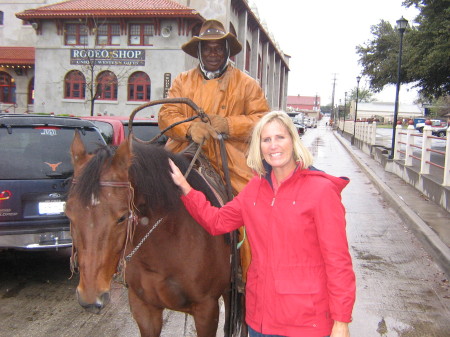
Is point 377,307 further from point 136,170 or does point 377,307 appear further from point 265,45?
point 265,45

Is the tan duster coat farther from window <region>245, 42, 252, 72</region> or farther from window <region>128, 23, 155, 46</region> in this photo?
window <region>245, 42, 252, 72</region>

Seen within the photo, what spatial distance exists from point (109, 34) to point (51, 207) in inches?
1067

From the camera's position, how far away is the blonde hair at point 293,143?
2.37 meters

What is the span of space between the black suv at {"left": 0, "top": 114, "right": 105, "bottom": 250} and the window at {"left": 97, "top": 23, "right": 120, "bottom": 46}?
2616 cm

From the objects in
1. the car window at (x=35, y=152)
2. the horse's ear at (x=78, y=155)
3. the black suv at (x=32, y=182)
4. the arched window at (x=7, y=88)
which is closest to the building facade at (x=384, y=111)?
the arched window at (x=7, y=88)

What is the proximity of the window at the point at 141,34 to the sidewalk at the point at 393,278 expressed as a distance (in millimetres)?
22420

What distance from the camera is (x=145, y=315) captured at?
303cm

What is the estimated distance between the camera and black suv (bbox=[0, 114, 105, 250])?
4957mm

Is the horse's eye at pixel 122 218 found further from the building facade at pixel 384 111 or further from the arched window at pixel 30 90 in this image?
the building facade at pixel 384 111

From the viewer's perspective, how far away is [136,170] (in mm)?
2443

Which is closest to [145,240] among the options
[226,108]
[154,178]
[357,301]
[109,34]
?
[154,178]

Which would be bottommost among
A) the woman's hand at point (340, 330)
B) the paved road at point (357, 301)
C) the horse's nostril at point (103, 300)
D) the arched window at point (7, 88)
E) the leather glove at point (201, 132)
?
the paved road at point (357, 301)

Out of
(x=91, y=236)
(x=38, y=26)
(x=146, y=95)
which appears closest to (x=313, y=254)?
(x=91, y=236)

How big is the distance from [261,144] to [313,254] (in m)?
0.67
